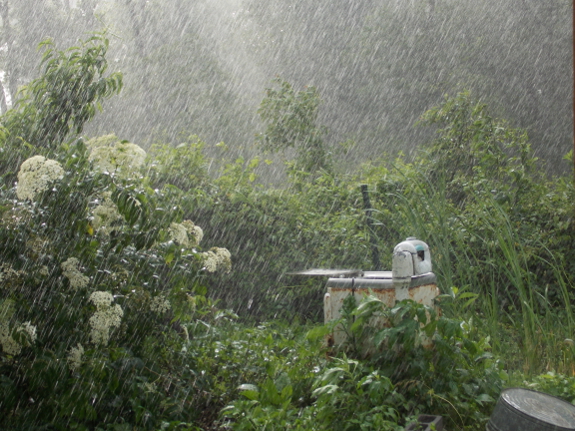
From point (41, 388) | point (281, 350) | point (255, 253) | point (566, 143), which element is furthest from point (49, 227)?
point (566, 143)

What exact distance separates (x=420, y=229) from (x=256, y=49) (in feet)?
48.4

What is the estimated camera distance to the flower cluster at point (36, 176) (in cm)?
242

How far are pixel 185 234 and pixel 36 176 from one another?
0.79m

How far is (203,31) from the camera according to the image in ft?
56.4

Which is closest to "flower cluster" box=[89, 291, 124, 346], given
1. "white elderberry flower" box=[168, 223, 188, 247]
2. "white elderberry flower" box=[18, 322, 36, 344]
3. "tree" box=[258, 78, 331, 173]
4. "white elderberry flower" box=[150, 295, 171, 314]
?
"white elderberry flower" box=[18, 322, 36, 344]

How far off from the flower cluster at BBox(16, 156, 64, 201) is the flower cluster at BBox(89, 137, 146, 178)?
0.24m

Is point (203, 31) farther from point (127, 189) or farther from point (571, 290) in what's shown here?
point (127, 189)

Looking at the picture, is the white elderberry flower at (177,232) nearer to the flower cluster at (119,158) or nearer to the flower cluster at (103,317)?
the flower cluster at (119,158)

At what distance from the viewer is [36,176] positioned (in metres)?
2.44

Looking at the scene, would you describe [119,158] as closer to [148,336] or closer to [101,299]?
[101,299]

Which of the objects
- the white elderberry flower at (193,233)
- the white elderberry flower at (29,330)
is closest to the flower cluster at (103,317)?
the white elderberry flower at (29,330)

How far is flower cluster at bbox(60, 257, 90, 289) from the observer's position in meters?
2.56

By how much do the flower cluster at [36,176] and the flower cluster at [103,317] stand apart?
53 centimetres

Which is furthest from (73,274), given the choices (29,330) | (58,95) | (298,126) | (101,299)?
(298,126)
